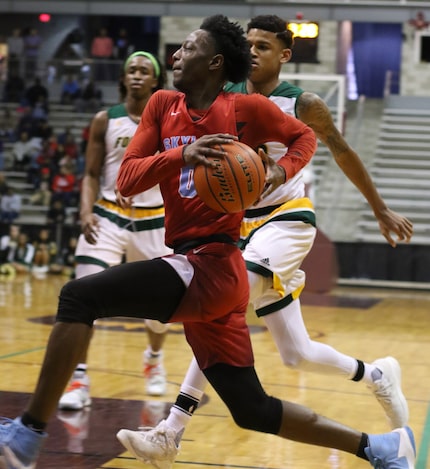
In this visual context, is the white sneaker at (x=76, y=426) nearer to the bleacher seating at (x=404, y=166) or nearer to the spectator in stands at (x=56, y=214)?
the spectator in stands at (x=56, y=214)

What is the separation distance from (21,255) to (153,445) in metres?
14.0

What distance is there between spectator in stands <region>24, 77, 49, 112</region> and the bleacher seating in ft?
25.4

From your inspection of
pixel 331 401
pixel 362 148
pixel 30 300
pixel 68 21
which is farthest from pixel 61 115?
pixel 331 401

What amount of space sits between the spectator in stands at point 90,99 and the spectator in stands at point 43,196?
2.74m

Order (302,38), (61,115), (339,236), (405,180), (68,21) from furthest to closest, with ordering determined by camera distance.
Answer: (68,21)
(61,115)
(405,180)
(339,236)
(302,38)

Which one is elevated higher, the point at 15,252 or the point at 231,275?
the point at 231,275

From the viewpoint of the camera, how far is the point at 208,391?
21.3 feet

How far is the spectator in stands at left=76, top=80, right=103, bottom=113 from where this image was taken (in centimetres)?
2180

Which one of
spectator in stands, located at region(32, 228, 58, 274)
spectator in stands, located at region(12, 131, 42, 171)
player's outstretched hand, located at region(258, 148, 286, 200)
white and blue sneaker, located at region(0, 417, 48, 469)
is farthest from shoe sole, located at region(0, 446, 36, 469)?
spectator in stands, located at region(12, 131, 42, 171)

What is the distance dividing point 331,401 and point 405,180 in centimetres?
1469

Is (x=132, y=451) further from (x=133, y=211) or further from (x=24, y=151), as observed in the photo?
(x=24, y=151)

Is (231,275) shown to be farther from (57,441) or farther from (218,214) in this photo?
(57,441)

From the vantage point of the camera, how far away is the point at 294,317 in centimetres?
480

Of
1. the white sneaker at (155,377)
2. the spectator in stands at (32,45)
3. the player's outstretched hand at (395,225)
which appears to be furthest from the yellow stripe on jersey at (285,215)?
the spectator in stands at (32,45)
